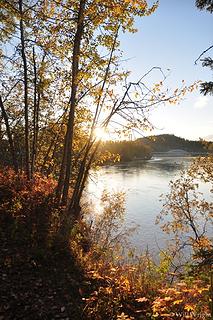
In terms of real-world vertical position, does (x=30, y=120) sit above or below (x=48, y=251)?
above

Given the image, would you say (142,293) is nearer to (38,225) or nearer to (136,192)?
(38,225)

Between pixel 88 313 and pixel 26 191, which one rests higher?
pixel 26 191

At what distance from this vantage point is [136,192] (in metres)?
42.6

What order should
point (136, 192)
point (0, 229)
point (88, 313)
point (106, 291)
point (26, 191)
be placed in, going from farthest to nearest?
point (136, 192)
point (26, 191)
point (0, 229)
point (106, 291)
point (88, 313)

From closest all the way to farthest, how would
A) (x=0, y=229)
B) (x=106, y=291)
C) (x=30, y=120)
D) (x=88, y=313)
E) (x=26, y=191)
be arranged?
(x=88, y=313), (x=106, y=291), (x=0, y=229), (x=26, y=191), (x=30, y=120)

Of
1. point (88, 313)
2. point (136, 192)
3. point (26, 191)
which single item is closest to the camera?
point (88, 313)

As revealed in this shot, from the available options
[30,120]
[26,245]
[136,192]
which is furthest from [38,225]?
[136,192]

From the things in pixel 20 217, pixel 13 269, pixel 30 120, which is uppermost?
pixel 30 120

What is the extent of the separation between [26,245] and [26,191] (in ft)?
12.2

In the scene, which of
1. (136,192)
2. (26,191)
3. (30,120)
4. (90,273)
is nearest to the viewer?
(90,273)

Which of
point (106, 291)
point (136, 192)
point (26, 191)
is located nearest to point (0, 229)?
point (26, 191)

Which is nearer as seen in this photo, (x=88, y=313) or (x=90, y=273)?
(x=88, y=313)

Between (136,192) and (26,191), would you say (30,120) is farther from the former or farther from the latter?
(136,192)

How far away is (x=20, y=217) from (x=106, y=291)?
13.1 ft
